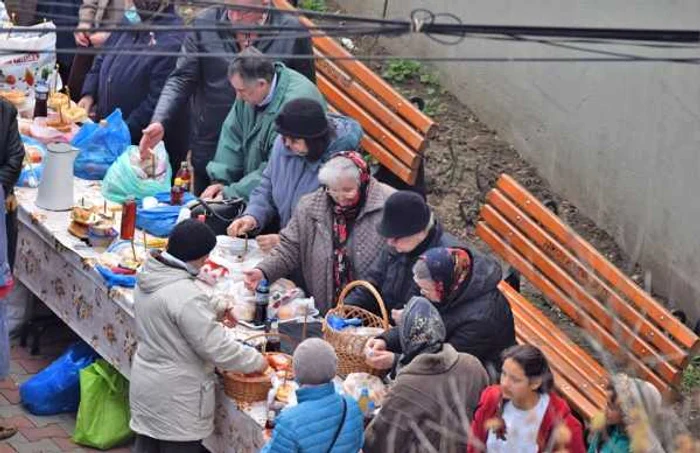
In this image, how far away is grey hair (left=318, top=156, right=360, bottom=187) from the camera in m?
8.14

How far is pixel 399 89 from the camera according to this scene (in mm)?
13078

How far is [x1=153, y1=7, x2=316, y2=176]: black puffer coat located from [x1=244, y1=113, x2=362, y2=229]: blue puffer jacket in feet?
3.45

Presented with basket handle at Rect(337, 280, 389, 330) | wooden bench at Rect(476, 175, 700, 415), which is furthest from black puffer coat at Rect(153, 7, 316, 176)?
basket handle at Rect(337, 280, 389, 330)

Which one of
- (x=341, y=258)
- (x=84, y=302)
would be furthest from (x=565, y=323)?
(x=84, y=302)

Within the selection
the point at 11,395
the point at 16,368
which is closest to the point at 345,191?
the point at 11,395

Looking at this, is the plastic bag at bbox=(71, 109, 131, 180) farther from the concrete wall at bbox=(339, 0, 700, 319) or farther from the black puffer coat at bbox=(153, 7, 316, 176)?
the concrete wall at bbox=(339, 0, 700, 319)

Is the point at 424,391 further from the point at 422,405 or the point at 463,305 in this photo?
the point at 463,305

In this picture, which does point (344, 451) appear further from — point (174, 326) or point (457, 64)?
point (457, 64)

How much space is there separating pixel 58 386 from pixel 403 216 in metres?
2.60

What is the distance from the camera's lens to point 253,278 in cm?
839

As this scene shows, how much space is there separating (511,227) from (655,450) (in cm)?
436

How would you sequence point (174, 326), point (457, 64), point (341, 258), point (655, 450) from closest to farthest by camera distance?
point (655, 450)
point (174, 326)
point (341, 258)
point (457, 64)

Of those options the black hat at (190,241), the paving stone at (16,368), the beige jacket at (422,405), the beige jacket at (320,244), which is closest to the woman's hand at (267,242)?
the beige jacket at (320,244)

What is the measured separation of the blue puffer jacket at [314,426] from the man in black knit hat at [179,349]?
0.87 meters
